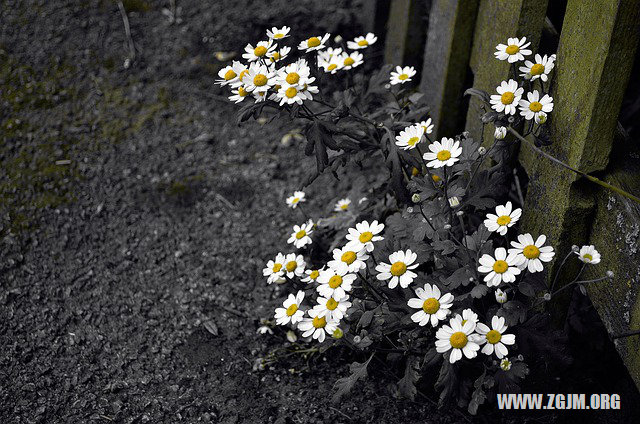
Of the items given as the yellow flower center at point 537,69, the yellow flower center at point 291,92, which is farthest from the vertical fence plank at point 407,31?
the yellow flower center at point 291,92

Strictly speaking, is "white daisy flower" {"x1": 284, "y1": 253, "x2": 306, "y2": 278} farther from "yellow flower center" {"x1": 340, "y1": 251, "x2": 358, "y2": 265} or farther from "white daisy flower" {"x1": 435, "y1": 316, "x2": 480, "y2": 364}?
"white daisy flower" {"x1": 435, "y1": 316, "x2": 480, "y2": 364}

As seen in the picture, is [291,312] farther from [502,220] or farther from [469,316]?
[502,220]

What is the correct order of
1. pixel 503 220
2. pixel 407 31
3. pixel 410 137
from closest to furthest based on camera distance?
pixel 503 220, pixel 410 137, pixel 407 31

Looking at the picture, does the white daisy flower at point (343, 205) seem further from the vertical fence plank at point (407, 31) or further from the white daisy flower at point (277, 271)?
the vertical fence plank at point (407, 31)

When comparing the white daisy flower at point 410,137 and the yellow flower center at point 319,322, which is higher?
the white daisy flower at point 410,137

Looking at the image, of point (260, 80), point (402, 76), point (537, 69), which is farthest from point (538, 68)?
point (260, 80)

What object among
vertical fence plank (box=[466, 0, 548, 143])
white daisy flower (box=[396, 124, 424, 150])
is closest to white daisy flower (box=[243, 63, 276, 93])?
white daisy flower (box=[396, 124, 424, 150])

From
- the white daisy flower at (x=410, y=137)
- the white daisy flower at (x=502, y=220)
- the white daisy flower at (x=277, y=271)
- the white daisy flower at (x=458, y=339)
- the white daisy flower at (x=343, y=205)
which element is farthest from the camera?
the white daisy flower at (x=343, y=205)

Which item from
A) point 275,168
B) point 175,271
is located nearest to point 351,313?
point 175,271
